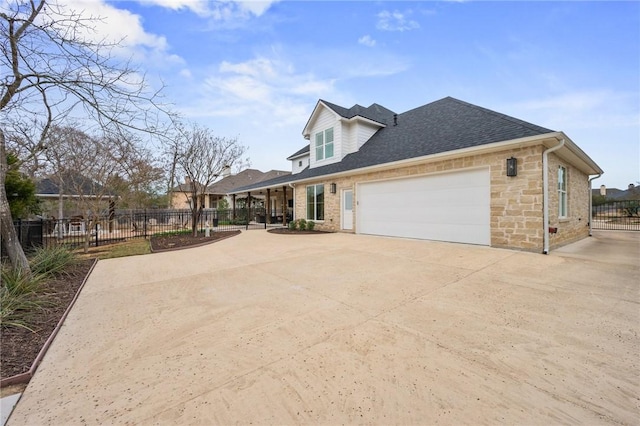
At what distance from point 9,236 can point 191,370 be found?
4.97 metres

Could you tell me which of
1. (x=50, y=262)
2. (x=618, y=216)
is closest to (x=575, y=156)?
(x=50, y=262)

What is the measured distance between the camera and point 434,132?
1002cm

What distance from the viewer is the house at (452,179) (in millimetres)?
6648

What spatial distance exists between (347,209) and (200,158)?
7.30m

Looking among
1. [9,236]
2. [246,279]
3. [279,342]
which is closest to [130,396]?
[279,342]

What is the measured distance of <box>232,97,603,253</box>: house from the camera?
21.8 feet

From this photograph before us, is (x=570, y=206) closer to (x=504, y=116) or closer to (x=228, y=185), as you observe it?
(x=504, y=116)

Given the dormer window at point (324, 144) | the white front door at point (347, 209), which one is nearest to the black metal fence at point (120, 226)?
the dormer window at point (324, 144)


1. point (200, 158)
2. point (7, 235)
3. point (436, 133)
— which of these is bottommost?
point (7, 235)

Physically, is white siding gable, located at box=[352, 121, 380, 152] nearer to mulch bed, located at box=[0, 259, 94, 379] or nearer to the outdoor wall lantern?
the outdoor wall lantern

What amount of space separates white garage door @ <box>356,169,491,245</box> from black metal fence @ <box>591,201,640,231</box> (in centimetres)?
1456

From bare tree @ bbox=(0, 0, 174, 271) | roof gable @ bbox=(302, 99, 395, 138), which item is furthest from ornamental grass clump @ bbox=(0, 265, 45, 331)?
roof gable @ bbox=(302, 99, 395, 138)

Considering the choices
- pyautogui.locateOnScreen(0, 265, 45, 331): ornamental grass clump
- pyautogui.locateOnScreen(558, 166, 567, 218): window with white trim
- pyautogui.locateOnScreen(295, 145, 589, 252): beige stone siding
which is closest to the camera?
pyautogui.locateOnScreen(0, 265, 45, 331): ornamental grass clump

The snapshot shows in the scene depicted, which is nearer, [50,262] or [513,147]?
[50,262]
